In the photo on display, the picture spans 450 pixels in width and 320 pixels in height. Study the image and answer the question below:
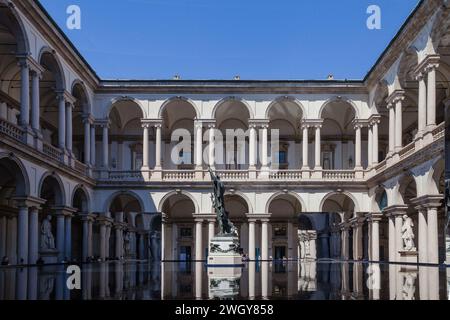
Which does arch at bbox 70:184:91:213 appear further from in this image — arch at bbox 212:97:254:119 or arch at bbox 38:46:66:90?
arch at bbox 212:97:254:119

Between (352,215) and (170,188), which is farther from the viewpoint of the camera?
(352,215)

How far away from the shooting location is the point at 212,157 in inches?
1521

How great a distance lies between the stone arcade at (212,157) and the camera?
2688cm

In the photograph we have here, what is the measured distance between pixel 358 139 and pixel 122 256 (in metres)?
18.0

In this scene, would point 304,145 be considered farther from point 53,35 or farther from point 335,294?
point 335,294

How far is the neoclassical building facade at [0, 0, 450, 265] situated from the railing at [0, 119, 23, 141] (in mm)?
91

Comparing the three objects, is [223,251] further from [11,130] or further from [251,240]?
[251,240]

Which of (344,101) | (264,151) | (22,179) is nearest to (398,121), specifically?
(344,101)

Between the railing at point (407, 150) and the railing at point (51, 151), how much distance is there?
1785cm

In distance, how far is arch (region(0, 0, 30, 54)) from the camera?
79.6ft

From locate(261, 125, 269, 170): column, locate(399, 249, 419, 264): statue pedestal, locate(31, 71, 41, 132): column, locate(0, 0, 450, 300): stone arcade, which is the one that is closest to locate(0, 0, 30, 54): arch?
locate(0, 0, 450, 300): stone arcade
